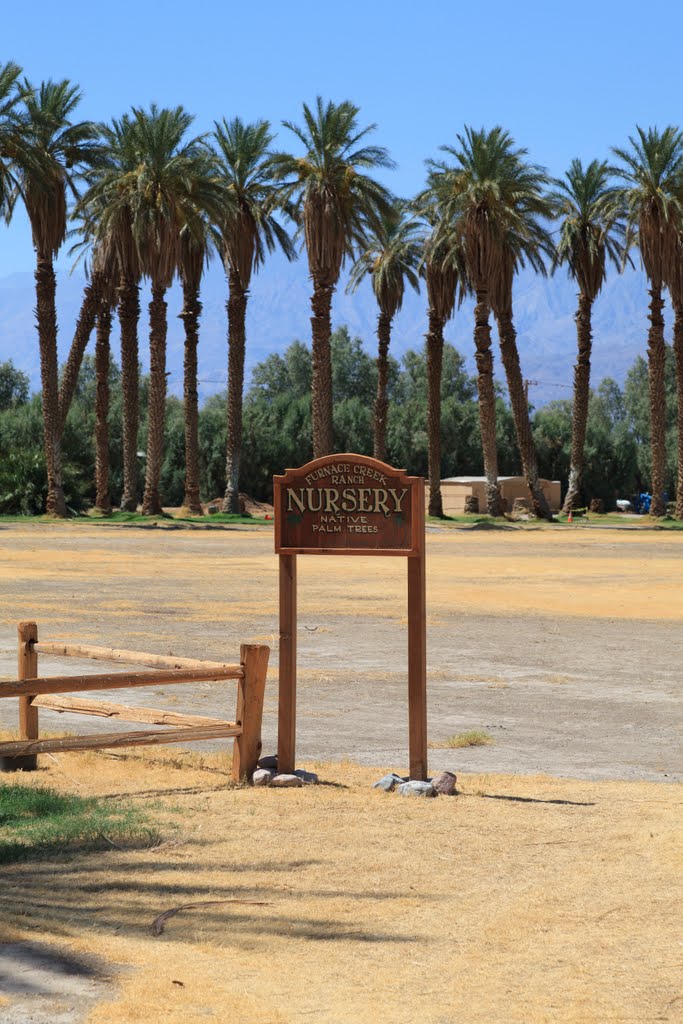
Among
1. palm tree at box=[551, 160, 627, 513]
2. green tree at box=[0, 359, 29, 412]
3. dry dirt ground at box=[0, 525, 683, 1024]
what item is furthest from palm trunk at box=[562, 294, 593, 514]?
green tree at box=[0, 359, 29, 412]

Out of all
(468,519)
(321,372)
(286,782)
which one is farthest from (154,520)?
(286,782)

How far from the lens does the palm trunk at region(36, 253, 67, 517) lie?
4938 centimetres

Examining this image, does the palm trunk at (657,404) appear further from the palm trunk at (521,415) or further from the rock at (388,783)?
the rock at (388,783)

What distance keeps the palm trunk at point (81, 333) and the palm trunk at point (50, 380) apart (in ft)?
19.2

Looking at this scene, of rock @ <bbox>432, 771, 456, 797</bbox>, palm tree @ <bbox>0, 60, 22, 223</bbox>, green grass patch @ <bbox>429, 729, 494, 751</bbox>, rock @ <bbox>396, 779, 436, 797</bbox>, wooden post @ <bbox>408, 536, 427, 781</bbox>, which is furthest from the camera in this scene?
palm tree @ <bbox>0, 60, 22, 223</bbox>

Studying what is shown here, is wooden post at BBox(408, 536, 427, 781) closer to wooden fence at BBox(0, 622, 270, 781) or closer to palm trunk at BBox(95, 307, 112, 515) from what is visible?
wooden fence at BBox(0, 622, 270, 781)

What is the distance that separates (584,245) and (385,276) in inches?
360

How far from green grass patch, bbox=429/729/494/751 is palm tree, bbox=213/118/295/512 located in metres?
41.6

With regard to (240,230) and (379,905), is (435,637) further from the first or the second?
(240,230)

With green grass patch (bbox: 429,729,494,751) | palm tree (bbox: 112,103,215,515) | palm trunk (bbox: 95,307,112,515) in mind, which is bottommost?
green grass patch (bbox: 429,729,494,751)

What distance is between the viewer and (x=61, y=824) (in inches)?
311

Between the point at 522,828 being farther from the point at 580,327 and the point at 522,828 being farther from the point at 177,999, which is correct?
the point at 580,327

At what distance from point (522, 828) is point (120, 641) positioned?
357 inches

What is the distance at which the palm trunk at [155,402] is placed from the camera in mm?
52031
